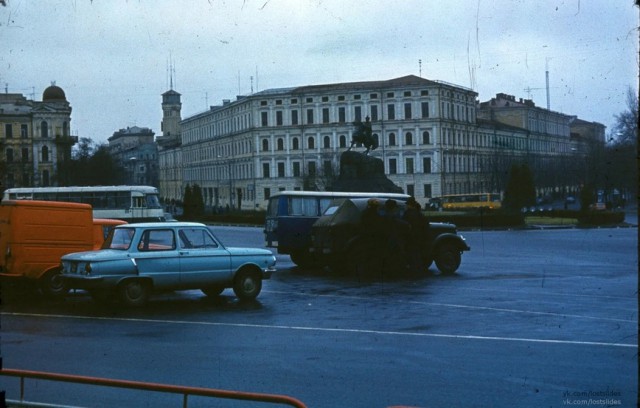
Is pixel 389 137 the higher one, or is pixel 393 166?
pixel 389 137

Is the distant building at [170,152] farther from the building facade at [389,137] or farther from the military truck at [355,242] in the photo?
the military truck at [355,242]

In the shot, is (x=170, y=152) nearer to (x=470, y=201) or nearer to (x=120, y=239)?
(x=470, y=201)

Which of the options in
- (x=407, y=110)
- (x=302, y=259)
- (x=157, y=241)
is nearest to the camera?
(x=157, y=241)

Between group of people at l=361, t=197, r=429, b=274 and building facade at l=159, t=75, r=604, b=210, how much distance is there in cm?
6000

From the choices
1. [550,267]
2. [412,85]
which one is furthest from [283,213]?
[412,85]

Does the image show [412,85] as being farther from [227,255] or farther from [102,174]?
[227,255]

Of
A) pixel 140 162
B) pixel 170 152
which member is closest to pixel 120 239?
pixel 170 152

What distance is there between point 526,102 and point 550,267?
9081 cm

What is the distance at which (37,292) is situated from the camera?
1806cm

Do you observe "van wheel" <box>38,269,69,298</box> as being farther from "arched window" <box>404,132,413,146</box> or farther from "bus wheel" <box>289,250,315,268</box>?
"arched window" <box>404,132,413,146</box>

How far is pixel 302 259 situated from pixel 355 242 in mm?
4714

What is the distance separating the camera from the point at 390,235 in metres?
20.8

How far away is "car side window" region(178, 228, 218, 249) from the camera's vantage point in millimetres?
15758

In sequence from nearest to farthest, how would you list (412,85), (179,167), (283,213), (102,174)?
(283,213), (102,174), (412,85), (179,167)
